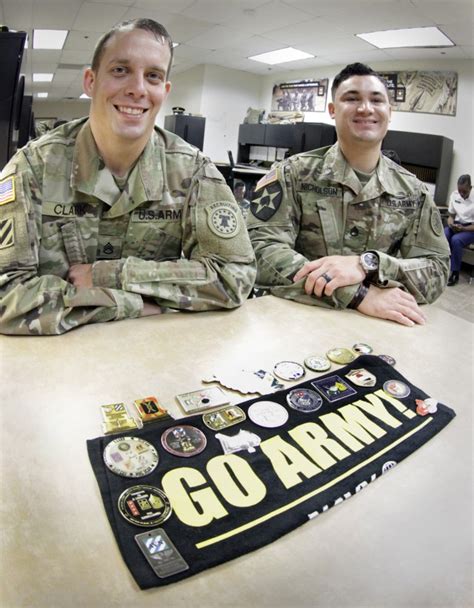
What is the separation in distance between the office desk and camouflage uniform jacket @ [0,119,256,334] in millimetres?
98

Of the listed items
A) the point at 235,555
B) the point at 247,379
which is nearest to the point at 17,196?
the point at 247,379

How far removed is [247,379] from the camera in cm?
84

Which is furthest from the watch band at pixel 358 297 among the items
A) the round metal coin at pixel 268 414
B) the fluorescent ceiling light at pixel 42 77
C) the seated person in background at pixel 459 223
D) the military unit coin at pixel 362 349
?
the fluorescent ceiling light at pixel 42 77

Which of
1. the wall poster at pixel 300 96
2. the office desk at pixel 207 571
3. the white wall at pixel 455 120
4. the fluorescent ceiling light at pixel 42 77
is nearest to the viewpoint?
the office desk at pixel 207 571

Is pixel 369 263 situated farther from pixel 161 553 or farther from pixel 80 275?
pixel 161 553

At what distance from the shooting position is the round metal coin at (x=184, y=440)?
0.63 m

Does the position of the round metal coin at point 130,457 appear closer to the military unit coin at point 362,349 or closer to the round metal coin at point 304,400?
the round metal coin at point 304,400

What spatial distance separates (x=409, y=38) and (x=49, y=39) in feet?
17.6

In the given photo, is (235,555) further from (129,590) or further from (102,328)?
(102,328)

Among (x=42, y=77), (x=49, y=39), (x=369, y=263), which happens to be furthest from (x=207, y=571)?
(x=42, y=77)

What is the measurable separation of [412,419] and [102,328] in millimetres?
647

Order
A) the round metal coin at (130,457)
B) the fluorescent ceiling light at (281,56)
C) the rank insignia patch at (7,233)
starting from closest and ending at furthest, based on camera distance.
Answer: the round metal coin at (130,457), the rank insignia patch at (7,233), the fluorescent ceiling light at (281,56)

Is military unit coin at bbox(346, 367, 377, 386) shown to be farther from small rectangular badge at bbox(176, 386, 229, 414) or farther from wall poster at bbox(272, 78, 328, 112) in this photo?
wall poster at bbox(272, 78, 328, 112)

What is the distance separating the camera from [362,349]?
3.28ft
